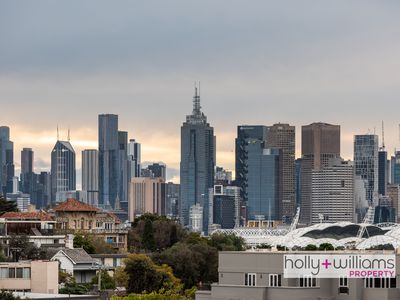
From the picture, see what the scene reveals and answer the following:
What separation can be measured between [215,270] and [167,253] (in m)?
7.90

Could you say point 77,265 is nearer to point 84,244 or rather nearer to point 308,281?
point 84,244

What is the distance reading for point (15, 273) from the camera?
106 meters

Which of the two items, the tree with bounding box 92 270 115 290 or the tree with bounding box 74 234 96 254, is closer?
the tree with bounding box 92 270 115 290

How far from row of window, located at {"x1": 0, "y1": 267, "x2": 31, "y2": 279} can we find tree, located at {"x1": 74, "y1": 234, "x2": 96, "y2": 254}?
49.6 metres

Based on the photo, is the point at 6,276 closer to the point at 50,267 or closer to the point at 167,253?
the point at 50,267

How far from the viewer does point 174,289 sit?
115438 mm

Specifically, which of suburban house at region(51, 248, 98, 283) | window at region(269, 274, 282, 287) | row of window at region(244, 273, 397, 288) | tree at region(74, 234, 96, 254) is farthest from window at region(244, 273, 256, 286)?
tree at region(74, 234, 96, 254)

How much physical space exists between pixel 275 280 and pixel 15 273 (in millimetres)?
31662

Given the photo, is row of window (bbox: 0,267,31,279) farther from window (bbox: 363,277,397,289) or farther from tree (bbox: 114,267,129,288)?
window (bbox: 363,277,397,289)

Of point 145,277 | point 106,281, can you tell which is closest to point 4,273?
point 145,277

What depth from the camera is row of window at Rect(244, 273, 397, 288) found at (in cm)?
7669

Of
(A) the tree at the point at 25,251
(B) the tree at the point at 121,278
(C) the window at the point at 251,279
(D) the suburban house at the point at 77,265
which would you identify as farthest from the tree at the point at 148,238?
(C) the window at the point at 251,279

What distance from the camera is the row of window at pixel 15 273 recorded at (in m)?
106

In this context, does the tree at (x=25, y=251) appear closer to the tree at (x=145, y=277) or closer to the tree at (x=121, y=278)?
the tree at (x=121, y=278)
